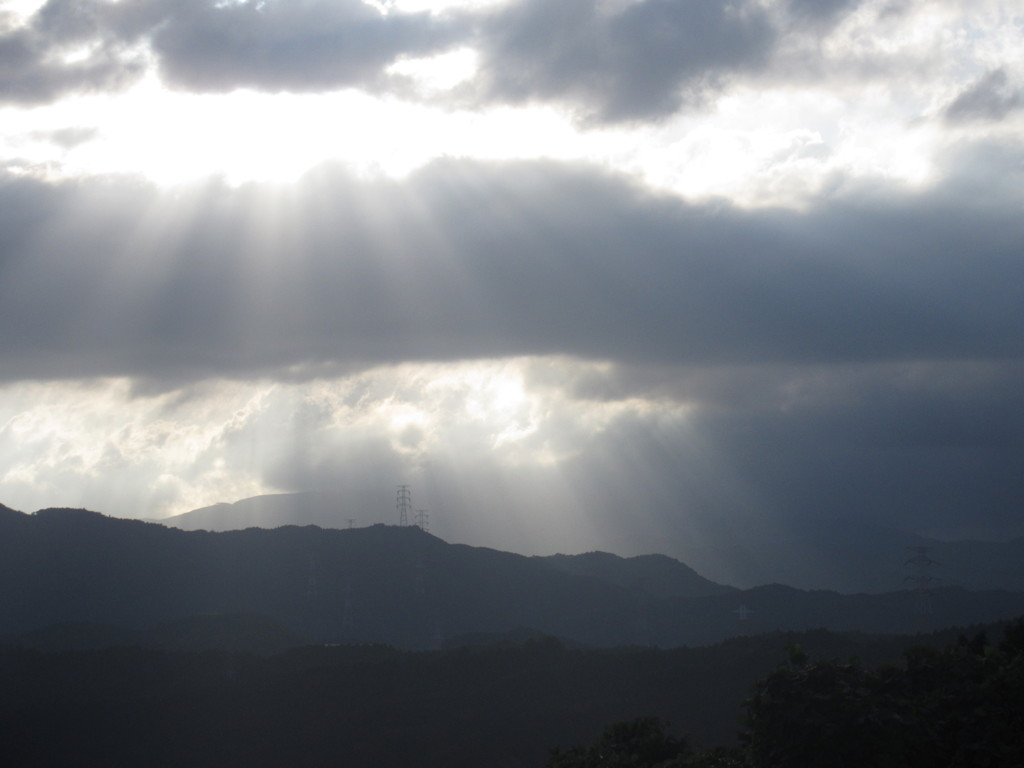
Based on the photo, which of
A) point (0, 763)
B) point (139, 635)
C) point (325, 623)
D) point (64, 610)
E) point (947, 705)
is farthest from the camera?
point (325, 623)

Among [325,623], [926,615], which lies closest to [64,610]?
[325,623]

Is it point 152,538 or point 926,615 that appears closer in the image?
point 926,615

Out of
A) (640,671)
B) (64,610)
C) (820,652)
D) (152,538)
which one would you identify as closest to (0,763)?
(640,671)

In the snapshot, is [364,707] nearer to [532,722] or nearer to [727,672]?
[532,722]

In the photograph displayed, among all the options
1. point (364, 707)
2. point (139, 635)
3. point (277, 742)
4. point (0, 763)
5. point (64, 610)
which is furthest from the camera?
point (64, 610)

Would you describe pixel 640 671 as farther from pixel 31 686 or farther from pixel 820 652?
pixel 31 686

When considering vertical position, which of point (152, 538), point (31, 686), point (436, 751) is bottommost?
point (436, 751)

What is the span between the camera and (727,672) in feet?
327

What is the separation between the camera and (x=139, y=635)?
15225 cm

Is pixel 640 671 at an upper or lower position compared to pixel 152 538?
lower

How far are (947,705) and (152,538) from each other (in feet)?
637

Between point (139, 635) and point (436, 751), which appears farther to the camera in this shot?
point (139, 635)

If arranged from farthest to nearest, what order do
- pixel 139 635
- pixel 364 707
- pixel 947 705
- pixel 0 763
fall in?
pixel 139 635 < pixel 364 707 < pixel 0 763 < pixel 947 705

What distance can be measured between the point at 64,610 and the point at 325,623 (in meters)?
48.5
